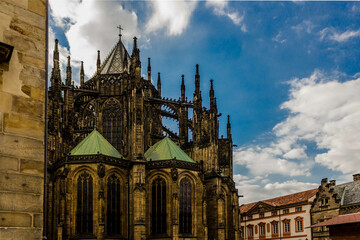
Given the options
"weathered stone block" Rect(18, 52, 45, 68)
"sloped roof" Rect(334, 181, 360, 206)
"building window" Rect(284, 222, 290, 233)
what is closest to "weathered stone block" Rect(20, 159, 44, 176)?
"weathered stone block" Rect(18, 52, 45, 68)

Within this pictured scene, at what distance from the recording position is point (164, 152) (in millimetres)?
38438

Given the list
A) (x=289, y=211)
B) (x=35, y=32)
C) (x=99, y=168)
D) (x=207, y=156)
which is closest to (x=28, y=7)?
(x=35, y=32)

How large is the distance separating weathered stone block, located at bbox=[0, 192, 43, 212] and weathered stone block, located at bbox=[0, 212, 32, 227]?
0.30ft

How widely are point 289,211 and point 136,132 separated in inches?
1226

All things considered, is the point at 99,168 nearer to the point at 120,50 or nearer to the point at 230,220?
the point at 230,220

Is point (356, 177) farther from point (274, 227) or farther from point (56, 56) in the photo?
point (56, 56)

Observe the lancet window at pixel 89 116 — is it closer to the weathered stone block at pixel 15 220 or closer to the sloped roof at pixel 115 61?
the sloped roof at pixel 115 61

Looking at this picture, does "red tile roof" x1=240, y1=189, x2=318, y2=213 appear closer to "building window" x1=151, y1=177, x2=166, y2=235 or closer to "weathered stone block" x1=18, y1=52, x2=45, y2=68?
"building window" x1=151, y1=177, x2=166, y2=235

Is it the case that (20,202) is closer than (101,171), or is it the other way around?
(20,202)

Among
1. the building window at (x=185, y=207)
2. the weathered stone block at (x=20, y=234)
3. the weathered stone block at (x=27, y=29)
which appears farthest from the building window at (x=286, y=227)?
the weathered stone block at (x=27, y=29)

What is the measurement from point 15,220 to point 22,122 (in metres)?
1.87

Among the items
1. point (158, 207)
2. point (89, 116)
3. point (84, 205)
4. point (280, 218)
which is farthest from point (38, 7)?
point (280, 218)

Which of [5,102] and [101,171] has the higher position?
[5,102]

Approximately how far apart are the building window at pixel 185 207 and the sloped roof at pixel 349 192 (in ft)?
71.8
